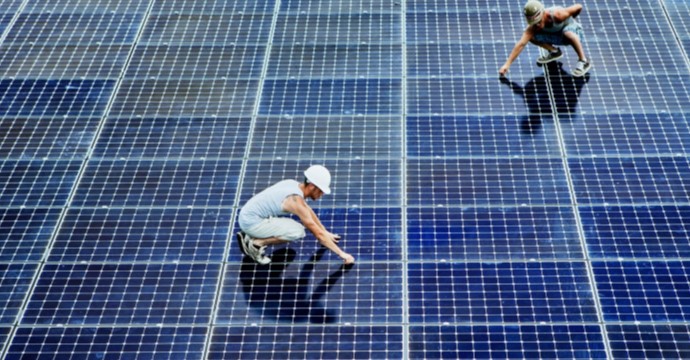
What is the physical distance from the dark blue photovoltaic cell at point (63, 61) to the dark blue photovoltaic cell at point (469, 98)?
16.1 ft

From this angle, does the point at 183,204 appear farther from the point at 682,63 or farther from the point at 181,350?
the point at 682,63

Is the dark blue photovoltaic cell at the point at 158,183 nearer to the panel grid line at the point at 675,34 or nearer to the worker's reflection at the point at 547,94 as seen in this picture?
the worker's reflection at the point at 547,94

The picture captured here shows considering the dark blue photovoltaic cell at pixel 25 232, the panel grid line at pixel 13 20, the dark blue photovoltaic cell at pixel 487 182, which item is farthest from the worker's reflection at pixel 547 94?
the panel grid line at pixel 13 20

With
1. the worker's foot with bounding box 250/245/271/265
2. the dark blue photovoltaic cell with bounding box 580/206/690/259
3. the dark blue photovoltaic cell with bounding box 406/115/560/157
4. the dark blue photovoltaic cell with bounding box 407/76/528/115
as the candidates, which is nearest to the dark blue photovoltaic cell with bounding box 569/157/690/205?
the dark blue photovoltaic cell with bounding box 580/206/690/259

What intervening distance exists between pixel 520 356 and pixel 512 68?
532 cm

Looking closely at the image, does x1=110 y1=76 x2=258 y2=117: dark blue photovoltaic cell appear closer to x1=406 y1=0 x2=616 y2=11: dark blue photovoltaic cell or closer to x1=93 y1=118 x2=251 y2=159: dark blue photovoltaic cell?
x1=93 y1=118 x2=251 y2=159: dark blue photovoltaic cell

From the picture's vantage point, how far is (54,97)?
11.6 m

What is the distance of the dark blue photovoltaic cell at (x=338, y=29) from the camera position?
494 inches

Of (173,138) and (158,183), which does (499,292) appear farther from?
(173,138)

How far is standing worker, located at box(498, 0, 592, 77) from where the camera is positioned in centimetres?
1100

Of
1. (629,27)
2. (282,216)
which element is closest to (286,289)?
(282,216)

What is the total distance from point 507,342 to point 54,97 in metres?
7.91

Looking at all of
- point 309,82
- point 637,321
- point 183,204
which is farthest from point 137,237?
point 637,321

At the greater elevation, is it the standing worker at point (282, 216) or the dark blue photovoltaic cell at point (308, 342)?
the standing worker at point (282, 216)
